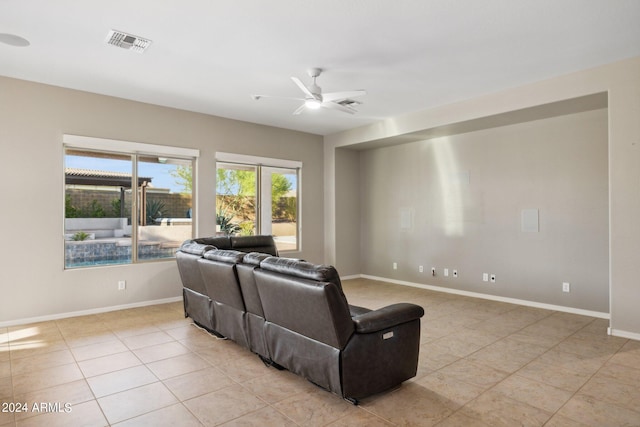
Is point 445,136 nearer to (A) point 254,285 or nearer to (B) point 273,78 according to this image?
(B) point 273,78

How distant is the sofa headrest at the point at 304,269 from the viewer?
263cm

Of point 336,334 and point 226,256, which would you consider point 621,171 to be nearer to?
point 336,334

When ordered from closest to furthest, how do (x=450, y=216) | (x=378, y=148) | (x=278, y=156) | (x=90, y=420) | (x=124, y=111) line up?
(x=90, y=420), (x=124, y=111), (x=450, y=216), (x=278, y=156), (x=378, y=148)

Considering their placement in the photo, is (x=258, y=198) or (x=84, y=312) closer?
(x=84, y=312)

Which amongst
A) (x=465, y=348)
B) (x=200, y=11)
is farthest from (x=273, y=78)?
(x=465, y=348)

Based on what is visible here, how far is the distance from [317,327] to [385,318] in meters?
0.49

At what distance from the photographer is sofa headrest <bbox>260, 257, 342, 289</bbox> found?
2629 millimetres

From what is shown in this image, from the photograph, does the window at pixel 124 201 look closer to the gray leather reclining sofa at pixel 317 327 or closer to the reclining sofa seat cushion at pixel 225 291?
the reclining sofa seat cushion at pixel 225 291

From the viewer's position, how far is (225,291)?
3717 millimetres

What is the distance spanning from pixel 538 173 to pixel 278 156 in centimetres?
438

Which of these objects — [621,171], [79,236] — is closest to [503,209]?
[621,171]

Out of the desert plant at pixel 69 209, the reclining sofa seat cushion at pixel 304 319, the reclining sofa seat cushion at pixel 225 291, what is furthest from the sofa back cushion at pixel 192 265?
the desert plant at pixel 69 209

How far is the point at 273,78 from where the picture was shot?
468cm

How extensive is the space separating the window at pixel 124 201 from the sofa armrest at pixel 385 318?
4218mm
